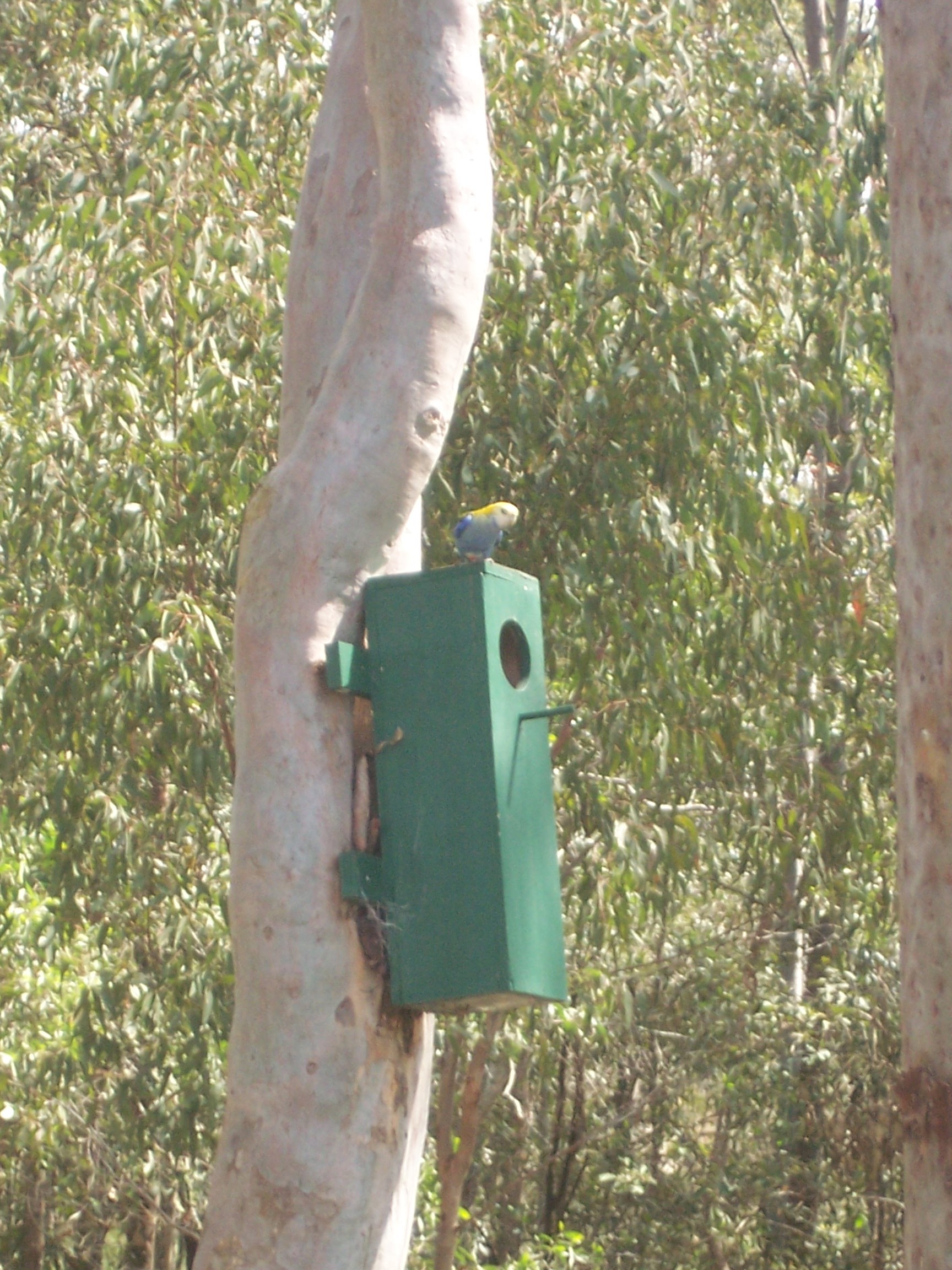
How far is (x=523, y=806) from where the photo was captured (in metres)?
2.36

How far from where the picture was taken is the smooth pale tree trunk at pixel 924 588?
2518 mm

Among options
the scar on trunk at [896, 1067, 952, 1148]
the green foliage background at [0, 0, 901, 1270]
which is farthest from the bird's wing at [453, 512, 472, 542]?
the green foliage background at [0, 0, 901, 1270]

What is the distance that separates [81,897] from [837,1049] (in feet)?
11.8

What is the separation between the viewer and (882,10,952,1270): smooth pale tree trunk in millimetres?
2518

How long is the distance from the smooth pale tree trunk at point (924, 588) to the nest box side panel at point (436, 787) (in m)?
0.81

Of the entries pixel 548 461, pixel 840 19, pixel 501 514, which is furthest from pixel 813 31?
pixel 501 514

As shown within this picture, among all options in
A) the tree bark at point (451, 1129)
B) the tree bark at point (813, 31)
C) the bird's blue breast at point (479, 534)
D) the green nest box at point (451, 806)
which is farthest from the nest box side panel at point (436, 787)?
the tree bark at point (813, 31)

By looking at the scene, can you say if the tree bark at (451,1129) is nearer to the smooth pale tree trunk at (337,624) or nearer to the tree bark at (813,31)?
the smooth pale tree trunk at (337,624)

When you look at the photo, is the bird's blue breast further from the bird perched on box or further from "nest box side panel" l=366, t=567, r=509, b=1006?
"nest box side panel" l=366, t=567, r=509, b=1006

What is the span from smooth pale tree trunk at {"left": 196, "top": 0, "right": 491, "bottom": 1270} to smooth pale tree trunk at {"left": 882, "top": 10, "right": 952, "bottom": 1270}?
2.63 feet

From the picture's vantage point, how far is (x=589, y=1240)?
884 cm

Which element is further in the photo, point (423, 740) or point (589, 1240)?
point (589, 1240)

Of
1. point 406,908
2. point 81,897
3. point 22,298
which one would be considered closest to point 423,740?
point 406,908

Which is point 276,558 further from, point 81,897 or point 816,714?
point 81,897
